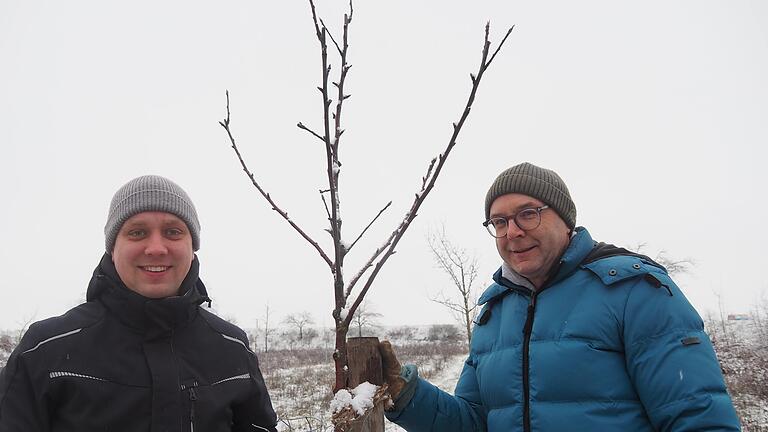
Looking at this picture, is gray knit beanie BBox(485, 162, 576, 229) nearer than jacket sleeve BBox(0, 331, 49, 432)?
No

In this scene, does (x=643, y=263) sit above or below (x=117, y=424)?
above

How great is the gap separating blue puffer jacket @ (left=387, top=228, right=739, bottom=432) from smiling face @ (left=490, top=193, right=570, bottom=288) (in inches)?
2.0

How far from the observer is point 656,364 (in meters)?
1.39

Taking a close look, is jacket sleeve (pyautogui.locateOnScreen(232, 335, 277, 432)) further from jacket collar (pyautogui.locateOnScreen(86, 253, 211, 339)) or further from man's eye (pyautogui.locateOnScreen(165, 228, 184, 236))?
man's eye (pyautogui.locateOnScreen(165, 228, 184, 236))

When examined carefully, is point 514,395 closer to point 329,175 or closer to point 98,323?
point 329,175

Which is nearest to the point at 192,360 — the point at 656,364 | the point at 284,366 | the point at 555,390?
the point at 555,390

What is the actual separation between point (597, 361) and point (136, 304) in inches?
59.2

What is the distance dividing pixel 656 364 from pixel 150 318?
1595mm

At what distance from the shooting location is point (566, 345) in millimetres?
1553

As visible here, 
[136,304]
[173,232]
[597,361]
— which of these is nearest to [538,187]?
[597,361]

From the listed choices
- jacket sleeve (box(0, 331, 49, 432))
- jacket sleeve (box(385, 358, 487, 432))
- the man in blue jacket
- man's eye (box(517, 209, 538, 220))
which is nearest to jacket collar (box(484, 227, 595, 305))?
the man in blue jacket

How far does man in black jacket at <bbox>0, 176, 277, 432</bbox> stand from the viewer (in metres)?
1.30

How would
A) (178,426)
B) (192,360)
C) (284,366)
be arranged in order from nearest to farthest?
(178,426) → (192,360) → (284,366)

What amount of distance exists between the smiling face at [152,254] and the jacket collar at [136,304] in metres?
0.03
